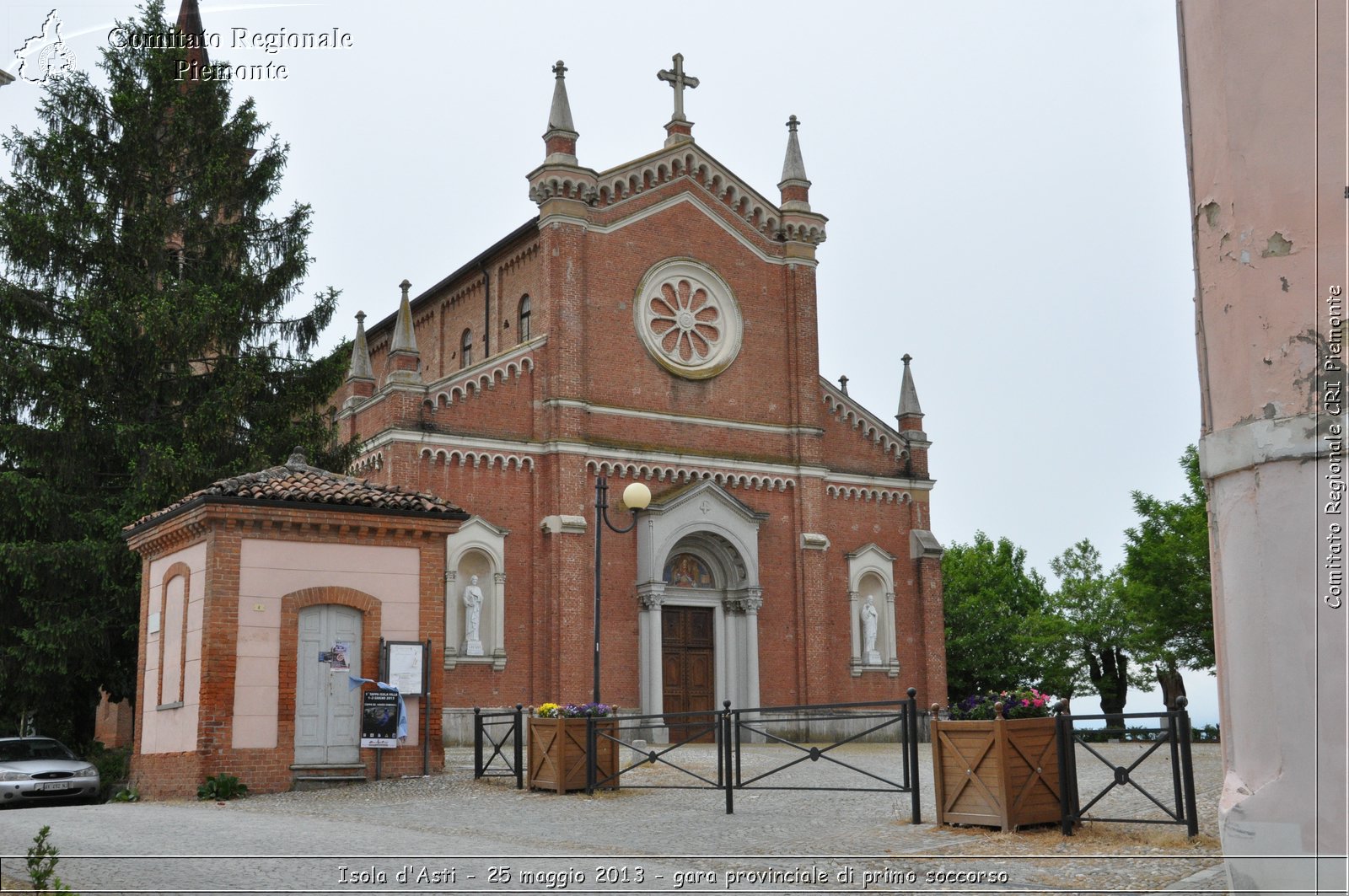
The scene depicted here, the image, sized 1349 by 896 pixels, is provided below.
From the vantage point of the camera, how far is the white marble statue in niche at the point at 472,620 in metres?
28.3

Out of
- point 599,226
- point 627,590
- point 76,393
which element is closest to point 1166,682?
point 627,590

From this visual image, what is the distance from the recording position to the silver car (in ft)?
66.1

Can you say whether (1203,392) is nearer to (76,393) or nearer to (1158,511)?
(76,393)

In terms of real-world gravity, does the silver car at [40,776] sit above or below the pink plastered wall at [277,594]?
below

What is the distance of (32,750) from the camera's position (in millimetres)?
21812

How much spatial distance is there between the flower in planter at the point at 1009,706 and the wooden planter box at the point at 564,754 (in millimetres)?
5622

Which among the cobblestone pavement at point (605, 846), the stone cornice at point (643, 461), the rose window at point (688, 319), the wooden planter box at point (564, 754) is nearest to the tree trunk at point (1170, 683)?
the stone cornice at point (643, 461)

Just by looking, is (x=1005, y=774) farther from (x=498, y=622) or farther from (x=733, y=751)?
(x=498, y=622)

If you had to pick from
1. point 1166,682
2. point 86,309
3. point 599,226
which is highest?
point 599,226

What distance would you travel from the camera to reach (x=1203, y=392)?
741cm

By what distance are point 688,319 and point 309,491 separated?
1572cm

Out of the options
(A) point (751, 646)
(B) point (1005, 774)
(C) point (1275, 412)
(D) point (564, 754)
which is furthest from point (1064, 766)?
(A) point (751, 646)

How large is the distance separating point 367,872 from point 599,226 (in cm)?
2428

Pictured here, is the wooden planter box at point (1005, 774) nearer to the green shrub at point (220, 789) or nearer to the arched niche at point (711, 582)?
the green shrub at point (220, 789)
